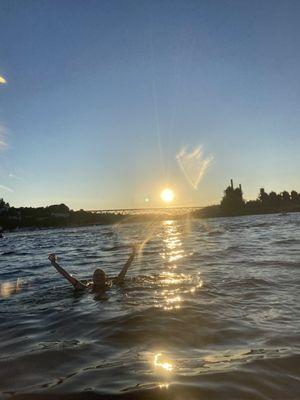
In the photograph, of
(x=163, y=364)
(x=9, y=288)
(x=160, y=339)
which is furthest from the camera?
(x=9, y=288)

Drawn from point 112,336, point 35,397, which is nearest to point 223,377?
point 35,397

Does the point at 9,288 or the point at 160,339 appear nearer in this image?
the point at 160,339

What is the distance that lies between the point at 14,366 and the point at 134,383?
241 cm

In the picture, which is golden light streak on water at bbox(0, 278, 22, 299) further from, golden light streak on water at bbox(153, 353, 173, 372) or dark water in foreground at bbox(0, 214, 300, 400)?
golden light streak on water at bbox(153, 353, 173, 372)

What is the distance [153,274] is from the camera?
60.3 feet

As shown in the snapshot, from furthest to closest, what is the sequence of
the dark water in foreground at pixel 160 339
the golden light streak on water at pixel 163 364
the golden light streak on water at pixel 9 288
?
the golden light streak on water at pixel 9 288, the golden light streak on water at pixel 163 364, the dark water in foreground at pixel 160 339

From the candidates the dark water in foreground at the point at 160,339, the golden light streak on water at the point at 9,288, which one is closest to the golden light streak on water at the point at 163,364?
the dark water in foreground at the point at 160,339

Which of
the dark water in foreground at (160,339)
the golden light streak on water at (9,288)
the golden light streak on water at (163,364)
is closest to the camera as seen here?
the dark water in foreground at (160,339)

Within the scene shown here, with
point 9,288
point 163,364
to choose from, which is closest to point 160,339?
point 163,364

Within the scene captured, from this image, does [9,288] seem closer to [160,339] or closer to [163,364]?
[160,339]

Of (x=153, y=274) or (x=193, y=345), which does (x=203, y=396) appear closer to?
(x=193, y=345)

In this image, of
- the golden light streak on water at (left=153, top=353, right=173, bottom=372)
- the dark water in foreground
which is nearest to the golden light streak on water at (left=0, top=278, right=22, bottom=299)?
the dark water in foreground

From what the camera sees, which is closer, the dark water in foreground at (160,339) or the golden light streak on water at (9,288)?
the dark water in foreground at (160,339)

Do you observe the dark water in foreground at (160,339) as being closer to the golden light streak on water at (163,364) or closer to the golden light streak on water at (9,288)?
the golden light streak on water at (163,364)
